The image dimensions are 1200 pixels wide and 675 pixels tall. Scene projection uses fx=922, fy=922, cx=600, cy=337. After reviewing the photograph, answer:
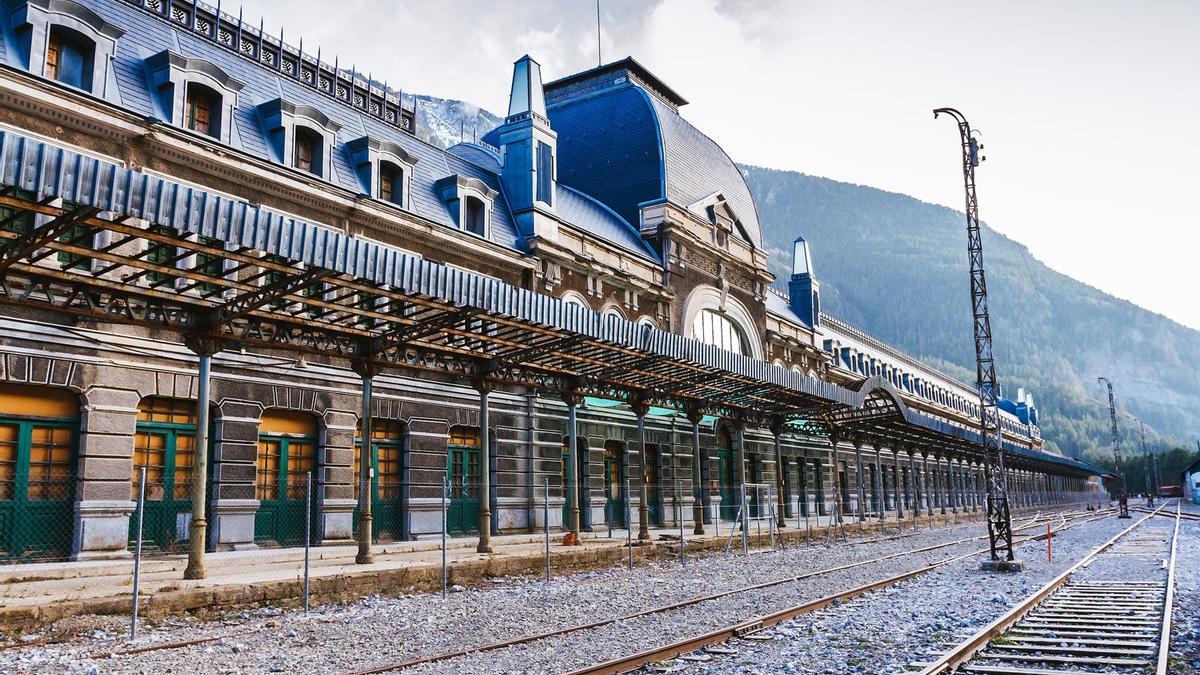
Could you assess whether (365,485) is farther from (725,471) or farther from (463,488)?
(725,471)

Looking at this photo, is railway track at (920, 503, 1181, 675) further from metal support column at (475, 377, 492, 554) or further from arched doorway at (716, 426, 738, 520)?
arched doorway at (716, 426, 738, 520)

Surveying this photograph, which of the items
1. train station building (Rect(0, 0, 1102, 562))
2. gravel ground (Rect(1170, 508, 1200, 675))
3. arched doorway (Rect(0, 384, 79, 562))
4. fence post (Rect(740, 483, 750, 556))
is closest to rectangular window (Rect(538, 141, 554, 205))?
train station building (Rect(0, 0, 1102, 562))

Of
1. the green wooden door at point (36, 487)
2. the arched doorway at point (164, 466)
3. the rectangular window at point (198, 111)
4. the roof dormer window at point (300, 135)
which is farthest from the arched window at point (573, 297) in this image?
the green wooden door at point (36, 487)

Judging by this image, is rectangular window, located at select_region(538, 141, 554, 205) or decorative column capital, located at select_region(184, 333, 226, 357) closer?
decorative column capital, located at select_region(184, 333, 226, 357)

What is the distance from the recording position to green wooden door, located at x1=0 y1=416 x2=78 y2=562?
16031 millimetres

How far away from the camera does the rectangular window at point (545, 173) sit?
3036 centimetres

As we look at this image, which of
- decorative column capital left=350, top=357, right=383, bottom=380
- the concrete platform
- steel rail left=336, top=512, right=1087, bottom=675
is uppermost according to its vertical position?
decorative column capital left=350, top=357, right=383, bottom=380

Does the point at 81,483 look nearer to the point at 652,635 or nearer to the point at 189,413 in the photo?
the point at 189,413

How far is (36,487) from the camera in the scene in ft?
55.4

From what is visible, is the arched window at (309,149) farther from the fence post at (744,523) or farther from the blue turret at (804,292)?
the blue turret at (804,292)

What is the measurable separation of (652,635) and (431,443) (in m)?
13.7

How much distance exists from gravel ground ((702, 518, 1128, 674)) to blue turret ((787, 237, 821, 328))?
32.9 metres

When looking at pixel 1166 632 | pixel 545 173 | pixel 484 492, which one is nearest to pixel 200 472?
pixel 484 492

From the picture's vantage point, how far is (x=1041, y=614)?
46.8 ft
